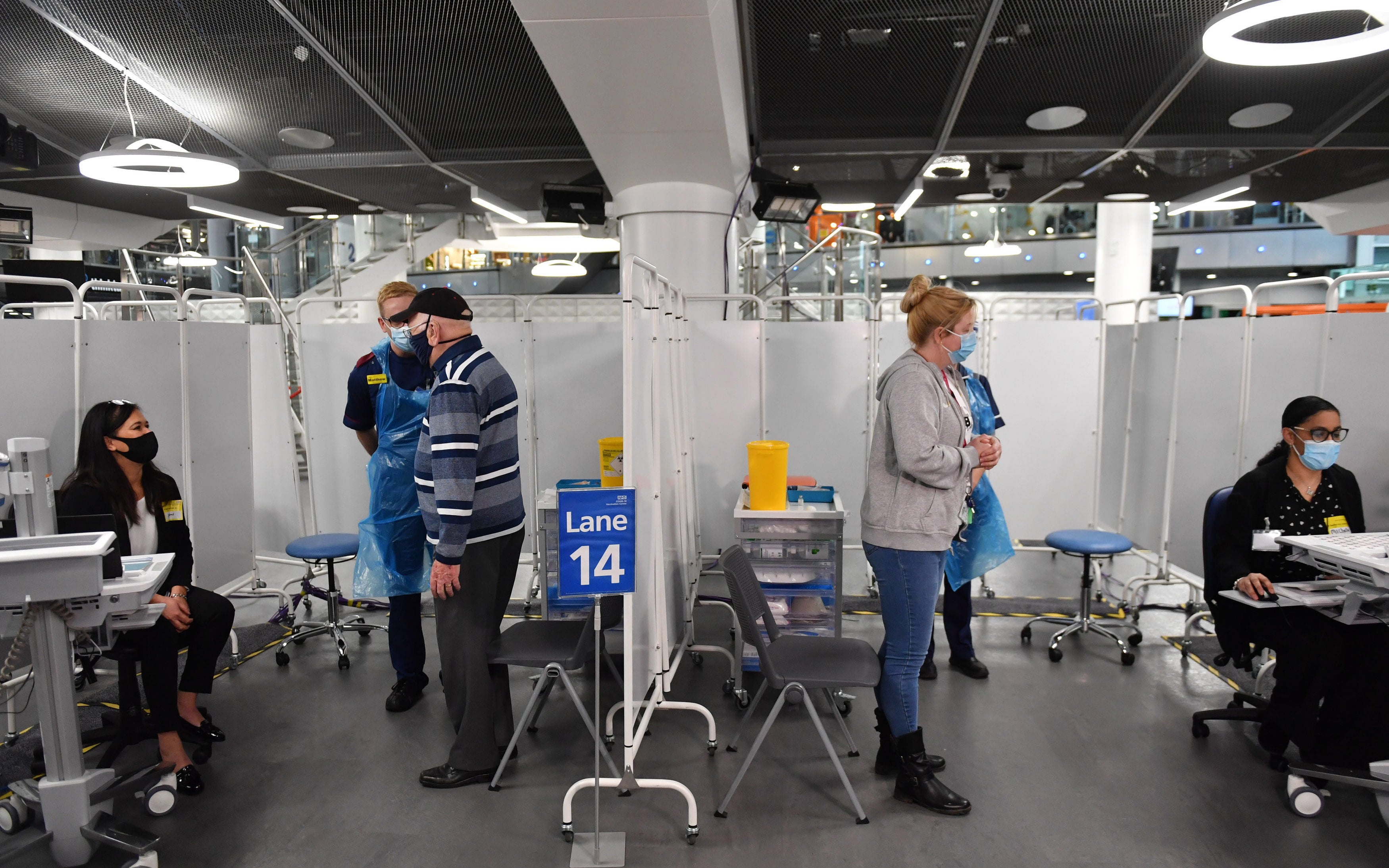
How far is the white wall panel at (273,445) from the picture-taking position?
5.34m

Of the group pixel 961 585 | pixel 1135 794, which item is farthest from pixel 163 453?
pixel 1135 794

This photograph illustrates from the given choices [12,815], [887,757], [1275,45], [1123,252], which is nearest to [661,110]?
[1275,45]

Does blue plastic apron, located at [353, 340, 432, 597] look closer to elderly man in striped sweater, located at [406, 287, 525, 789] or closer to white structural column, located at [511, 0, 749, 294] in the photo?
elderly man in striped sweater, located at [406, 287, 525, 789]

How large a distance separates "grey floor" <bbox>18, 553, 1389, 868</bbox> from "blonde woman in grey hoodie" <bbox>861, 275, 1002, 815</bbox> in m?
0.26

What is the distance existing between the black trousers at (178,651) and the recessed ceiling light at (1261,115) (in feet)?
20.6

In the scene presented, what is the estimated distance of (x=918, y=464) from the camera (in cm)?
251

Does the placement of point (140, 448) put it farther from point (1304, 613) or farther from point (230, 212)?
point (230, 212)

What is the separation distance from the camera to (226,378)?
4547mm

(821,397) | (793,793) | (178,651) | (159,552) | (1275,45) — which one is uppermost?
(1275,45)

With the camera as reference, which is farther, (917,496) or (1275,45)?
(1275,45)

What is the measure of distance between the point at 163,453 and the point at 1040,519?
549cm

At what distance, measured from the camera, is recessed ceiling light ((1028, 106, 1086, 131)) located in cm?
485

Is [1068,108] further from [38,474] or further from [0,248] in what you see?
[0,248]

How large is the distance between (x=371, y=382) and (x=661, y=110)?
71.8 inches
